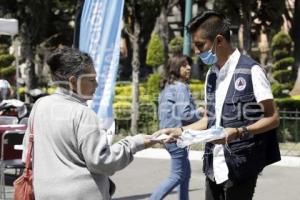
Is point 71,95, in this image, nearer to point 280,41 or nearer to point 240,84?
point 240,84

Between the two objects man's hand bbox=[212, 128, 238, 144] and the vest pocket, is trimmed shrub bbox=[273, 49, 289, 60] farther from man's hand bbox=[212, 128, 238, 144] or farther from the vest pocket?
man's hand bbox=[212, 128, 238, 144]

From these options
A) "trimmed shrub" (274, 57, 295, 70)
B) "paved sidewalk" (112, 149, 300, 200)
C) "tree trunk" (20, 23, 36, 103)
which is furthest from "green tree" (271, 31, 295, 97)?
"paved sidewalk" (112, 149, 300, 200)

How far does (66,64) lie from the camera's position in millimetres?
3326

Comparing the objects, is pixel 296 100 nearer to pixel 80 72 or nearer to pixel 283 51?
pixel 283 51

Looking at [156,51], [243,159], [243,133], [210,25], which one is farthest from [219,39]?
[156,51]

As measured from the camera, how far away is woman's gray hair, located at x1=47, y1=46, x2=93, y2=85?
131 inches

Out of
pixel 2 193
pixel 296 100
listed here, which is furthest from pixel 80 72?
pixel 296 100

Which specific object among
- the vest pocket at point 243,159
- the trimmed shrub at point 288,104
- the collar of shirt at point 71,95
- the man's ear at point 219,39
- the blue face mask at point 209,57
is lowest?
the trimmed shrub at point 288,104

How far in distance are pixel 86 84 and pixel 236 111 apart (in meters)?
0.94

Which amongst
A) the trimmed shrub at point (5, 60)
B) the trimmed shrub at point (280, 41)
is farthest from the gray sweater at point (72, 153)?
the trimmed shrub at point (280, 41)

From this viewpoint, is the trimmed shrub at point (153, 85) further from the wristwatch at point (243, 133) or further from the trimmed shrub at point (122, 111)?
the wristwatch at point (243, 133)

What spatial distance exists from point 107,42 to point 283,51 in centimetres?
1503

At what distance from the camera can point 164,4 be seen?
18.3 m

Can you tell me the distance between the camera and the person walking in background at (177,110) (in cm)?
627
